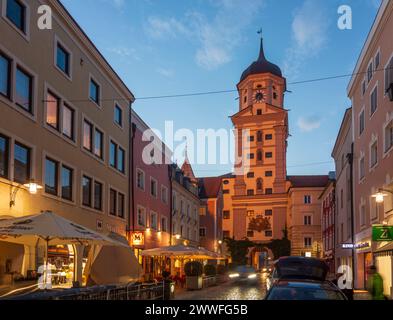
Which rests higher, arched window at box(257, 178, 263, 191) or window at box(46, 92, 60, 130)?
arched window at box(257, 178, 263, 191)

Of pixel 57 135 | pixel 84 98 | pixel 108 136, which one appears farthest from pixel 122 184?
pixel 57 135

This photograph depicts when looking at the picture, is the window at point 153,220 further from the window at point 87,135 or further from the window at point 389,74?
the window at point 389,74

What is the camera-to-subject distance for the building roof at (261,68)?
330 ft

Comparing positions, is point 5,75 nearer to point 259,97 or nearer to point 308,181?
point 308,181

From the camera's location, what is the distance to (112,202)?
32344 mm

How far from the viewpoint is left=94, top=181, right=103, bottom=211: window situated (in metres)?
29.1

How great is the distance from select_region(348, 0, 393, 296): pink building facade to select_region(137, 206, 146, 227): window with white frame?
48.0ft

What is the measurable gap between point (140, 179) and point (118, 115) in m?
6.18

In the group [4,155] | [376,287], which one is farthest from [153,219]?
[376,287]

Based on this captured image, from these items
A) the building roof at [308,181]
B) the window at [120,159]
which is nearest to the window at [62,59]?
the window at [120,159]

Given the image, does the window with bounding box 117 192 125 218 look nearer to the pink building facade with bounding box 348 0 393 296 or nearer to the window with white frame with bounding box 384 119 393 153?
the pink building facade with bounding box 348 0 393 296

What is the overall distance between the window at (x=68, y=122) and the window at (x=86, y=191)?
2701 mm

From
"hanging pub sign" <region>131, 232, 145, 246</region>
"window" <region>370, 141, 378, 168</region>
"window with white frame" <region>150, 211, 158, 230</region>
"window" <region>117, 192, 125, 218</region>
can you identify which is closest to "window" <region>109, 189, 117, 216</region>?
"window" <region>117, 192, 125, 218</region>
